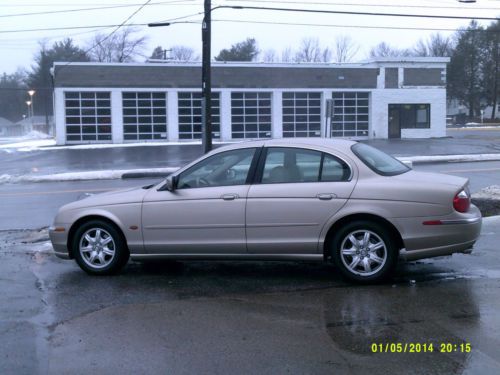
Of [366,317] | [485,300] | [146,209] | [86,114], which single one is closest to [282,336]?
[366,317]

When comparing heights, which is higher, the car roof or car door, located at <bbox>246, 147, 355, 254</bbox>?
the car roof

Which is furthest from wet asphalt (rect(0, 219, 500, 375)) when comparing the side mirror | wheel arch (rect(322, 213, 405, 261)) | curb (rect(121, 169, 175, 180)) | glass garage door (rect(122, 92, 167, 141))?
glass garage door (rect(122, 92, 167, 141))

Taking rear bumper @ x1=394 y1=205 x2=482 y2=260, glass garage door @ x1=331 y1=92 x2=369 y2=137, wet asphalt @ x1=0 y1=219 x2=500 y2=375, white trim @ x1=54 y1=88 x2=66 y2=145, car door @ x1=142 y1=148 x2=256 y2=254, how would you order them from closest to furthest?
wet asphalt @ x1=0 y1=219 x2=500 y2=375 < rear bumper @ x1=394 y1=205 x2=482 y2=260 < car door @ x1=142 y1=148 x2=256 y2=254 < white trim @ x1=54 y1=88 x2=66 y2=145 < glass garage door @ x1=331 y1=92 x2=369 y2=137

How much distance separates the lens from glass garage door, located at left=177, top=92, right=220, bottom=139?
42.2 metres

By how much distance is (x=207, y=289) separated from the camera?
21.0ft

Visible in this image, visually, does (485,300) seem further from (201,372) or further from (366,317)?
(201,372)

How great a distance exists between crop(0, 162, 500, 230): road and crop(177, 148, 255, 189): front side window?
531 centimetres

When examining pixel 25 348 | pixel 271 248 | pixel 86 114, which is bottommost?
pixel 25 348

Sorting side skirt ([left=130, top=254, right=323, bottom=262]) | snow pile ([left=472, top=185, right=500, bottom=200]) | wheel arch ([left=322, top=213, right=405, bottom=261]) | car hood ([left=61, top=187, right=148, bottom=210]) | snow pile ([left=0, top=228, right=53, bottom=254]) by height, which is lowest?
snow pile ([left=0, top=228, right=53, bottom=254])

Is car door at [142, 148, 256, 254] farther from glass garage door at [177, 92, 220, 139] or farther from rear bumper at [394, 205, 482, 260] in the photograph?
glass garage door at [177, 92, 220, 139]

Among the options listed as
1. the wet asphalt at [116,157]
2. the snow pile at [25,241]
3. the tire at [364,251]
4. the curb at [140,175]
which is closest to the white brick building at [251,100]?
the wet asphalt at [116,157]

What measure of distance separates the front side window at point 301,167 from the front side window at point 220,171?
0.24m

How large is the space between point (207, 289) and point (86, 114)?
3641 centimetres

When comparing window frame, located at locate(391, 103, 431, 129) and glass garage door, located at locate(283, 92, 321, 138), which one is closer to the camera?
glass garage door, located at locate(283, 92, 321, 138)
